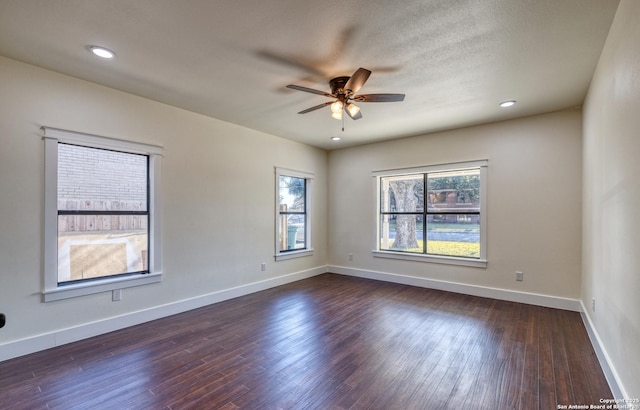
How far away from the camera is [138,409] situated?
2020 mm

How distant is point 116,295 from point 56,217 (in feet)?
3.49

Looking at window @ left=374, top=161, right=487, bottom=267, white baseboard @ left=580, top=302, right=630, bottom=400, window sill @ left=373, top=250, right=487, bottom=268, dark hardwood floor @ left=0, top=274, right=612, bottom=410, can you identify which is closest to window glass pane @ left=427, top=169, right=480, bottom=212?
window @ left=374, top=161, right=487, bottom=267

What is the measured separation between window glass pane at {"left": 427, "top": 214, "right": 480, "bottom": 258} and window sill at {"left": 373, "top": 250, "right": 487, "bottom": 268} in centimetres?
11

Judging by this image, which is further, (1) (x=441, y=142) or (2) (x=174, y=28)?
(1) (x=441, y=142)

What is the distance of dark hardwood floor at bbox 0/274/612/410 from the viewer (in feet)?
7.00

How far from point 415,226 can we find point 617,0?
4000 mm

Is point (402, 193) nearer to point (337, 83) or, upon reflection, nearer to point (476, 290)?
point (476, 290)

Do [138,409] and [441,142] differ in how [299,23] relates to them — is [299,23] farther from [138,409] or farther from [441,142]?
[441,142]

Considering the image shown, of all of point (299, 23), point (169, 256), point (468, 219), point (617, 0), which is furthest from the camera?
point (468, 219)

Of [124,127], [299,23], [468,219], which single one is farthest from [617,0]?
[124,127]

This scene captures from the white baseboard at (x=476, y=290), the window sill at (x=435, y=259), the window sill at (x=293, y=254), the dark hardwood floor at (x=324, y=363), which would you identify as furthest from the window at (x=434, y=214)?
the window sill at (x=293, y=254)

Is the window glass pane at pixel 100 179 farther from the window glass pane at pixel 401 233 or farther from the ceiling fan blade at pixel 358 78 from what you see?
the window glass pane at pixel 401 233

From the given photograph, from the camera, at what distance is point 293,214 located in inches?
235

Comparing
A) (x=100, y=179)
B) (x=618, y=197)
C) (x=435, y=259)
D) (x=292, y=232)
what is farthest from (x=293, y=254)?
(x=618, y=197)
